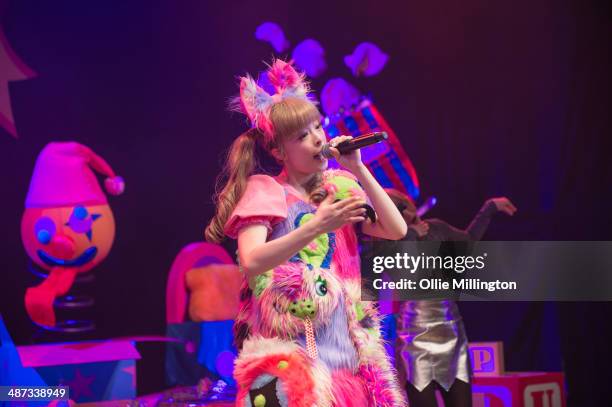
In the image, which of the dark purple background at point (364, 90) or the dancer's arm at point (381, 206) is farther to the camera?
the dark purple background at point (364, 90)

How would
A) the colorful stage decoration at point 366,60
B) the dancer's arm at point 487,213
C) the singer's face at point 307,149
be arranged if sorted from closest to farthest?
1. the singer's face at point 307,149
2. the dancer's arm at point 487,213
3. the colorful stage decoration at point 366,60

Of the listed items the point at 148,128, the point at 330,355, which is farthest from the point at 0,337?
the point at 330,355

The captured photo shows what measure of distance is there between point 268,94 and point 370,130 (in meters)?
1.65

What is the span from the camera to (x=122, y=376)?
3246 millimetres

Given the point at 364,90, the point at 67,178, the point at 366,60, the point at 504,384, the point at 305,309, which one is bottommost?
the point at 504,384

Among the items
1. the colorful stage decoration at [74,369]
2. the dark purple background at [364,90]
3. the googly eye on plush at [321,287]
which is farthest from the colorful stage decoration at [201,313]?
the googly eye on plush at [321,287]

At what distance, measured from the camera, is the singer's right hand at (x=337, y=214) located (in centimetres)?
144

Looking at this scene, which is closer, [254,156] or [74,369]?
[254,156]

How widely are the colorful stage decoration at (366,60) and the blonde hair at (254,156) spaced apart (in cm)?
177

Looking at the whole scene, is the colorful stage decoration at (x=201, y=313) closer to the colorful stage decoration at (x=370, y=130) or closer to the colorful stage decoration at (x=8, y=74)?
the colorful stage decoration at (x=370, y=130)

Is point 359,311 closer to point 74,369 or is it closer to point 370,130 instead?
point 370,130

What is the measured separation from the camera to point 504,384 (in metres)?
3.18

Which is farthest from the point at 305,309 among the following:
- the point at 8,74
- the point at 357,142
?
the point at 8,74

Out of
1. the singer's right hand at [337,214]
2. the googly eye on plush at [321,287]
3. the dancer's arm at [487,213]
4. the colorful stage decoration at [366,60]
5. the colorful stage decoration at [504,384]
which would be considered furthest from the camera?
the colorful stage decoration at [366,60]
